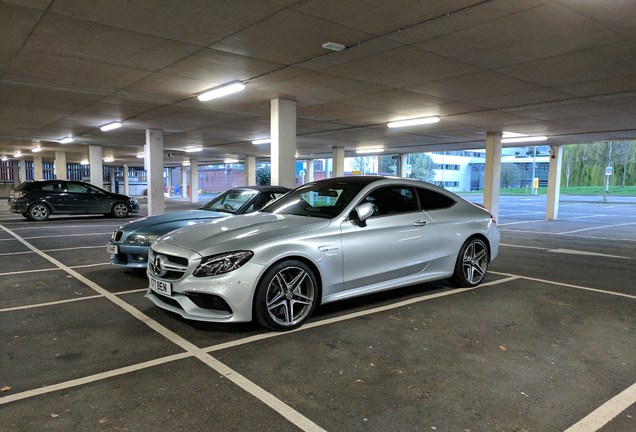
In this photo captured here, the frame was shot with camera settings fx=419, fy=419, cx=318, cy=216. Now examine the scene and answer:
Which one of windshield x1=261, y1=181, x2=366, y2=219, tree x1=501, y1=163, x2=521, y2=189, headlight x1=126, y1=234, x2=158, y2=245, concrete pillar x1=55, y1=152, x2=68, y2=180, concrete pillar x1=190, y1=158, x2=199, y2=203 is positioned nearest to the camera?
windshield x1=261, y1=181, x2=366, y2=219

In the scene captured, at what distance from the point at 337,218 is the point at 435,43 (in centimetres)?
328

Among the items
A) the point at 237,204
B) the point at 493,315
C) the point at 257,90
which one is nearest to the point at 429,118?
the point at 257,90

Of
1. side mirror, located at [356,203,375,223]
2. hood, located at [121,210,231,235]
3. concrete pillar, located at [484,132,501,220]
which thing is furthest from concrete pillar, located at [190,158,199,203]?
side mirror, located at [356,203,375,223]

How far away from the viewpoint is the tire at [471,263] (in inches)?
228

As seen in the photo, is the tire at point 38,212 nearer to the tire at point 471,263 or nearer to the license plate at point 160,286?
the license plate at point 160,286

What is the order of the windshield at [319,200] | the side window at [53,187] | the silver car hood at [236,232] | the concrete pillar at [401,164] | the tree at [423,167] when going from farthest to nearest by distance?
the tree at [423,167] < the concrete pillar at [401,164] < the side window at [53,187] < the windshield at [319,200] < the silver car hood at [236,232]

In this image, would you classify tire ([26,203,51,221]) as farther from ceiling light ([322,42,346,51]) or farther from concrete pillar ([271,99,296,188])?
ceiling light ([322,42,346,51])

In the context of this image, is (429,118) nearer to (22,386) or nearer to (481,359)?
(481,359)

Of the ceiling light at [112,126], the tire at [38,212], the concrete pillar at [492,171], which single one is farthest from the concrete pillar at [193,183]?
the concrete pillar at [492,171]

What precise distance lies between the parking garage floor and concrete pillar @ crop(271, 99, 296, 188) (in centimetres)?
540

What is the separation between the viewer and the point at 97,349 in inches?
148

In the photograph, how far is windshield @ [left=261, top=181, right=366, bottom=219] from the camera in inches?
192

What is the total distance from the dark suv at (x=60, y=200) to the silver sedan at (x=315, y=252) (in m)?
13.1

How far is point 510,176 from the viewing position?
69.0 meters
